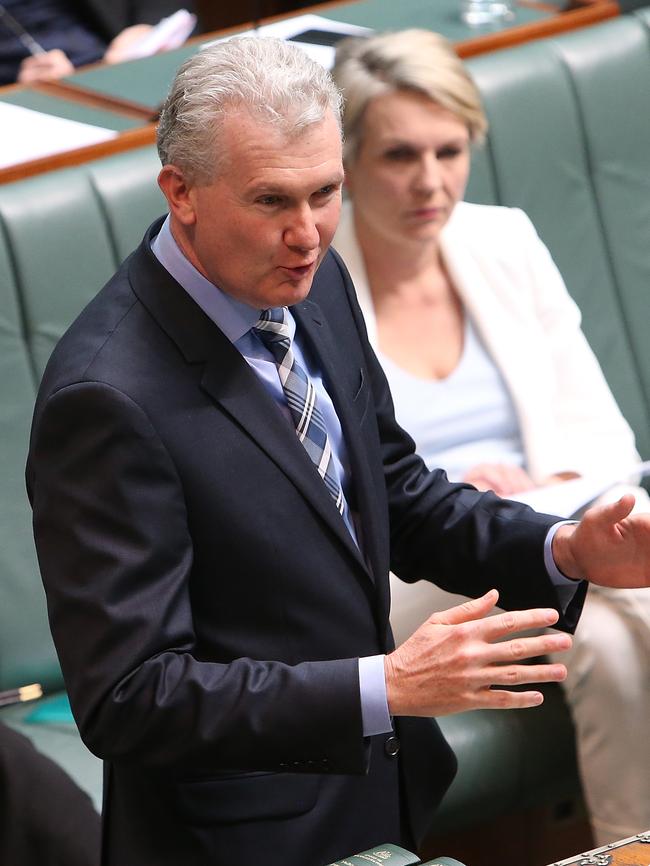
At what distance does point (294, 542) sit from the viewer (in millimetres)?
1338

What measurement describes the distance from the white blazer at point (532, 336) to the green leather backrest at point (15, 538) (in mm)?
535

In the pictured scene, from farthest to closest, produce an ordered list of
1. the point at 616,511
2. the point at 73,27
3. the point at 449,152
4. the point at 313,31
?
1. the point at 73,27
2. the point at 313,31
3. the point at 449,152
4. the point at 616,511

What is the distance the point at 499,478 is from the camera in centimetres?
229

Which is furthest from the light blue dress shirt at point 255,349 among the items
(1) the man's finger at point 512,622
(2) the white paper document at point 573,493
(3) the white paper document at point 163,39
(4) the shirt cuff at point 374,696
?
(3) the white paper document at point 163,39

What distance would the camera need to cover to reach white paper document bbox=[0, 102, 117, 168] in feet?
7.89

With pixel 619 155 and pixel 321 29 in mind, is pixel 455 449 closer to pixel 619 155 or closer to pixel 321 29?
pixel 619 155

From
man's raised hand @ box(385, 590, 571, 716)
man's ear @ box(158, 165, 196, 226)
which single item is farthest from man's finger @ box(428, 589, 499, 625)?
man's ear @ box(158, 165, 196, 226)

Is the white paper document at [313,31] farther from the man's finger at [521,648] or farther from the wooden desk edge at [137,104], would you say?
the man's finger at [521,648]

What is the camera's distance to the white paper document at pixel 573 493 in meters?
2.14

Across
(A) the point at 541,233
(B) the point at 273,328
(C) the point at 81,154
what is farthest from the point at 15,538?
(A) the point at 541,233

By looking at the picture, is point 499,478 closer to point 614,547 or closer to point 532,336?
point 532,336

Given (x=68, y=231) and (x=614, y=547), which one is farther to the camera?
(x=68, y=231)

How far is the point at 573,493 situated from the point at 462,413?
0.78 ft

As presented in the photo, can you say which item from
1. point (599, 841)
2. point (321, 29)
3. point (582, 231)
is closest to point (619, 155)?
Result: point (582, 231)
